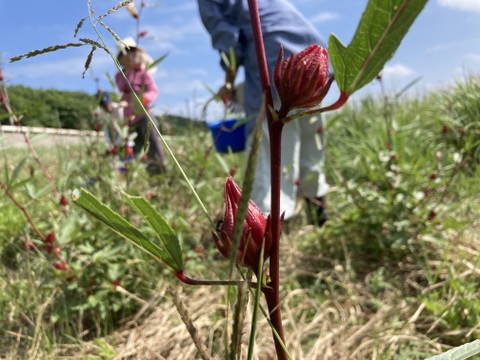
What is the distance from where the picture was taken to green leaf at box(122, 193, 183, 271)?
1.40 feet

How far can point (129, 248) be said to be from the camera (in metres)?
1.58

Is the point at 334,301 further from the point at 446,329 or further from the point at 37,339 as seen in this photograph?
the point at 37,339

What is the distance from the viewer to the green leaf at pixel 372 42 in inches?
13.4

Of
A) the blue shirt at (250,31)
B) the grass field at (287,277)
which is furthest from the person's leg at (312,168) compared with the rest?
the grass field at (287,277)

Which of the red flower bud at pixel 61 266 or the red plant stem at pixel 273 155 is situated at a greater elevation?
the red plant stem at pixel 273 155

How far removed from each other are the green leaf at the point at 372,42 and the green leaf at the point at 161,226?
19 centimetres

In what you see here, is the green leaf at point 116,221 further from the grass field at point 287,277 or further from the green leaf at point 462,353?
the grass field at point 287,277

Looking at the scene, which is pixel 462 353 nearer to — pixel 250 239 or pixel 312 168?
pixel 250 239

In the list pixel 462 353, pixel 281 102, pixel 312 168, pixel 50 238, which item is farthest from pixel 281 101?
pixel 312 168

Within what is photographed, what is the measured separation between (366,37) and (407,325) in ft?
3.99

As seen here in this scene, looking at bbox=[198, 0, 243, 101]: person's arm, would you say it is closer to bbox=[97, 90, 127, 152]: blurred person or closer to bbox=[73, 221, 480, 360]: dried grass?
bbox=[97, 90, 127, 152]: blurred person

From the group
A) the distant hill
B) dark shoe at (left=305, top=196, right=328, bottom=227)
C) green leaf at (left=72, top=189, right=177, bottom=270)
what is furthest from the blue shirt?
green leaf at (left=72, top=189, right=177, bottom=270)

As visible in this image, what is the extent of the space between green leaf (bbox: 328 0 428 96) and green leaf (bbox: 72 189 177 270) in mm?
216

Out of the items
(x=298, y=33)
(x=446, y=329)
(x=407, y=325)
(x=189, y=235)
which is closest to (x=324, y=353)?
(x=407, y=325)
